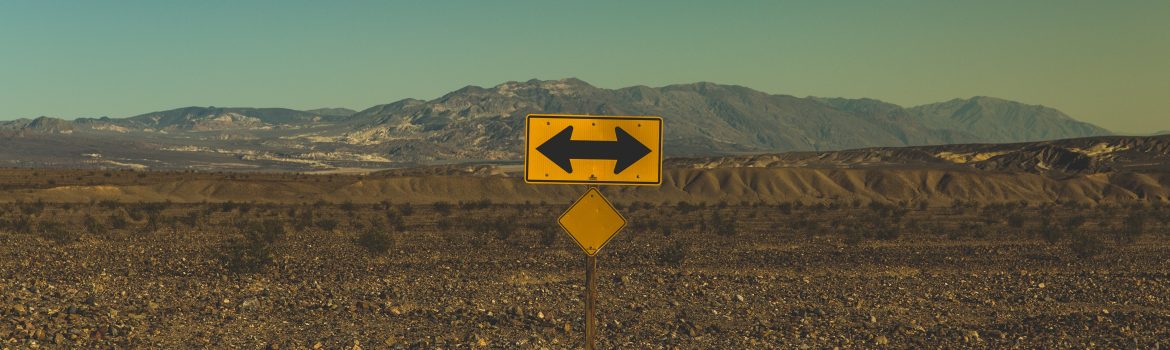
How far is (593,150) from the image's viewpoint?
11.9 metres

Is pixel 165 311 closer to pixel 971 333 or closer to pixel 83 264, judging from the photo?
pixel 83 264

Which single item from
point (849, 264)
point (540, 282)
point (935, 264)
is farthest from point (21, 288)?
point (935, 264)

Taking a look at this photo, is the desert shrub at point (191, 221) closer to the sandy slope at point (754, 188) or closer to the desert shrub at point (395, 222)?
the desert shrub at point (395, 222)

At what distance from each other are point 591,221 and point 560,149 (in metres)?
0.81

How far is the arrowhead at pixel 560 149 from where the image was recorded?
468 inches

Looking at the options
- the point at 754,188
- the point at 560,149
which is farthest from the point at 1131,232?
the point at 754,188

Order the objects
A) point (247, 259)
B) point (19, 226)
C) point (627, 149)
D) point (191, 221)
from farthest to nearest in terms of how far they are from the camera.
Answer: point (191, 221) < point (19, 226) < point (247, 259) < point (627, 149)

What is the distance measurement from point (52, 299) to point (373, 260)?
1193 cm

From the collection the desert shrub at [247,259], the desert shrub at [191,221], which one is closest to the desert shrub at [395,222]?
the desert shrub at [191,221]

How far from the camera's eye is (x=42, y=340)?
15.2 metres

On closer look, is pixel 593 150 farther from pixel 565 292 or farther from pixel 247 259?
pixel 247 259

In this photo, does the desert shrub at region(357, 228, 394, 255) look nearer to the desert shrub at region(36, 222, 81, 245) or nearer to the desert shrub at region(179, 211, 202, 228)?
the desert shrub at region(36, 222, 81, 245)

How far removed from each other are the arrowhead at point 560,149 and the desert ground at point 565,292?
14.3 feet

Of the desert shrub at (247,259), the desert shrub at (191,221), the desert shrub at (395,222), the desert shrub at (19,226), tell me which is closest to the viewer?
the desert shrub at (247,259)
